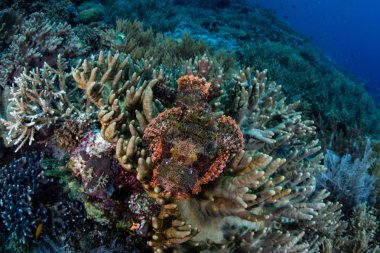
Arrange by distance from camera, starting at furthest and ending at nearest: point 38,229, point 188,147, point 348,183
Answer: point 348,183 → point 38,229 → point 188,147

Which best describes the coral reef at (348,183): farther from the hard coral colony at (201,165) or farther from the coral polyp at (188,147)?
the coral polyp at (188,147)

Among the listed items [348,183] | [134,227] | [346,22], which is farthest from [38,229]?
[346,22]

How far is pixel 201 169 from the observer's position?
246 cm

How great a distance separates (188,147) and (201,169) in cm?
27

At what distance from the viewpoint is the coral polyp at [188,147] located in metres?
2.36

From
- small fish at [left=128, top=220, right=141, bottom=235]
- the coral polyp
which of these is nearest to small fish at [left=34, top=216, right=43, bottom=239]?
small fish at [left=128, top=220, right=141, bottom=235]

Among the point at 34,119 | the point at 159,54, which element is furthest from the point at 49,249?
the point at 159,54

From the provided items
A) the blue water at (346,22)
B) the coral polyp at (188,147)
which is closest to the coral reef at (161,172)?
the coral polyp at (188,147)

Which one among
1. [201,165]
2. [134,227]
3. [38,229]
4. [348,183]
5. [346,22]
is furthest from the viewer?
[346,22]

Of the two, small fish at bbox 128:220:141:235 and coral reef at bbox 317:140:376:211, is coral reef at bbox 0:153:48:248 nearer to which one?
small fish at bbox 128:220:141:235

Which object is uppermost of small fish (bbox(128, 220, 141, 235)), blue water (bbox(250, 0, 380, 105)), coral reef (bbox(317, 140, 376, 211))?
blue water (bbox(250, 0, 380, 105))

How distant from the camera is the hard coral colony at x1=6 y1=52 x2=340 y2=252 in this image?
242cm

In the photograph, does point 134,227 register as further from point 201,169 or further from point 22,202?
point 22,202

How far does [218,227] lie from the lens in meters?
2.74
